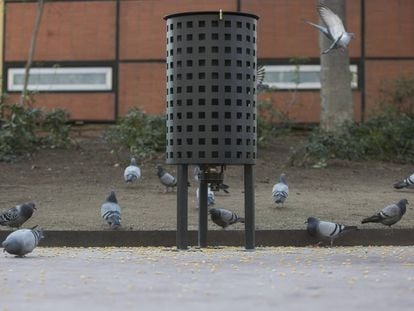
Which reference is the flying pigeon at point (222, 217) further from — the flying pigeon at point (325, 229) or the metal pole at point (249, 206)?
the metal pole at point (249, 206)

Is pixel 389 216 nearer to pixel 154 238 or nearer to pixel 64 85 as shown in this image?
pixel 154 238

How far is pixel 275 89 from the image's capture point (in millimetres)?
19781

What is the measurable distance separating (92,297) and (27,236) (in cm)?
278

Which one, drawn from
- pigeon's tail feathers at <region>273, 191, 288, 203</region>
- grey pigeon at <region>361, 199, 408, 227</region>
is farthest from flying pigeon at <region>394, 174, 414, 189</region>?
grey pigeon at <region>361, 199, 408, 227</region>

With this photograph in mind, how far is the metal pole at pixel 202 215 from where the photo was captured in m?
9.43

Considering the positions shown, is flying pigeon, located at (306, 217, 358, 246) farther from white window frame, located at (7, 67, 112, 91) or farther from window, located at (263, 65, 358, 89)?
white window frame, located at (7, 67, 112, 91)

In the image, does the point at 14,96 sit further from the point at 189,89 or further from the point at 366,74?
the point at 189,89

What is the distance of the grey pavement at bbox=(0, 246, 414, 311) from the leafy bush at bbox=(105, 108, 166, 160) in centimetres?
748

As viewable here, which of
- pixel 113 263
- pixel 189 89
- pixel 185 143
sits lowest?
pixel 113 263

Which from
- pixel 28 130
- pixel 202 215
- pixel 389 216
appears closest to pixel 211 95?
pixel 202 215

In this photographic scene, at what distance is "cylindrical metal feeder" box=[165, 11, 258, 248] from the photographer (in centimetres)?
892

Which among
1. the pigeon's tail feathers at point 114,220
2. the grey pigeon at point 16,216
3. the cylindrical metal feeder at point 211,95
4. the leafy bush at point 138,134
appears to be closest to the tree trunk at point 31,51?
the leafy bush at point 138,134

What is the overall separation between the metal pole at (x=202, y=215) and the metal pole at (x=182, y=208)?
0.25 meters

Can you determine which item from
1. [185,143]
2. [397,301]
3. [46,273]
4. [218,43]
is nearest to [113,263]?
[46,273]
